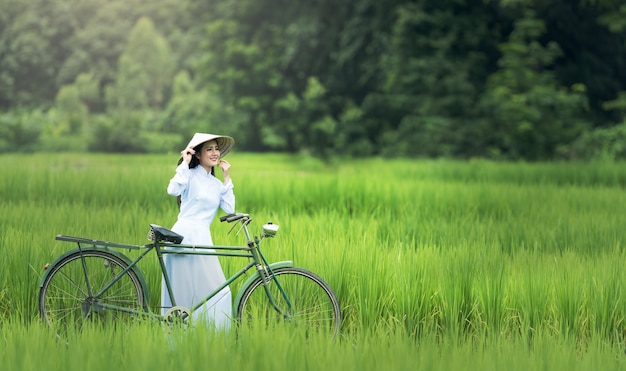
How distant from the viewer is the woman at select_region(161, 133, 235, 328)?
14.8ft

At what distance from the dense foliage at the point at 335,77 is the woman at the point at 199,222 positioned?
1888cm

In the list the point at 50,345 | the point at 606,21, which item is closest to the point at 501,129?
the point at 606,21

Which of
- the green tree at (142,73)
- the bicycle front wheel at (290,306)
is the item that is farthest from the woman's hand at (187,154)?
the green tree at (142,73)

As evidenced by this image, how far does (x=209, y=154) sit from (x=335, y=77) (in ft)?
99.1

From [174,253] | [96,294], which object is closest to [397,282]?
[174,253]

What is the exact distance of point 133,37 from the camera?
171 feet

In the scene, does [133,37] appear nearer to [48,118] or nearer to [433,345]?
[48,118]

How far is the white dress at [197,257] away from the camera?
178 inches

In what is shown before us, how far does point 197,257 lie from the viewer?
4559 millimetres

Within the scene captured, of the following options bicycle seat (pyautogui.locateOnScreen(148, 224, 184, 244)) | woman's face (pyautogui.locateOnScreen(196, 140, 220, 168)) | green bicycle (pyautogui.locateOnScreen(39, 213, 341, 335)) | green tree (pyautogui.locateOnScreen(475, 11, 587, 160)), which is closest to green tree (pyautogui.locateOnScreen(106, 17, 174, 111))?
green tree (pyautogui.locateOnScreen(475, 11, 587, 160))

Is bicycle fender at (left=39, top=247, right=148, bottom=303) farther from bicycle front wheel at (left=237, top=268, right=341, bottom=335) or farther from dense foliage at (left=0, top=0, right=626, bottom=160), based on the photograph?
dense foliage at (left=0, top=0, right=626, bottom=160)

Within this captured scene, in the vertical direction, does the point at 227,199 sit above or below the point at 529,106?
below

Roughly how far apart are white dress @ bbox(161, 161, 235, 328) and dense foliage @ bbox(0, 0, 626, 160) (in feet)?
62.1

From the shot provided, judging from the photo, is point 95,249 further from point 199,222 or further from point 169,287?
point 199,222
